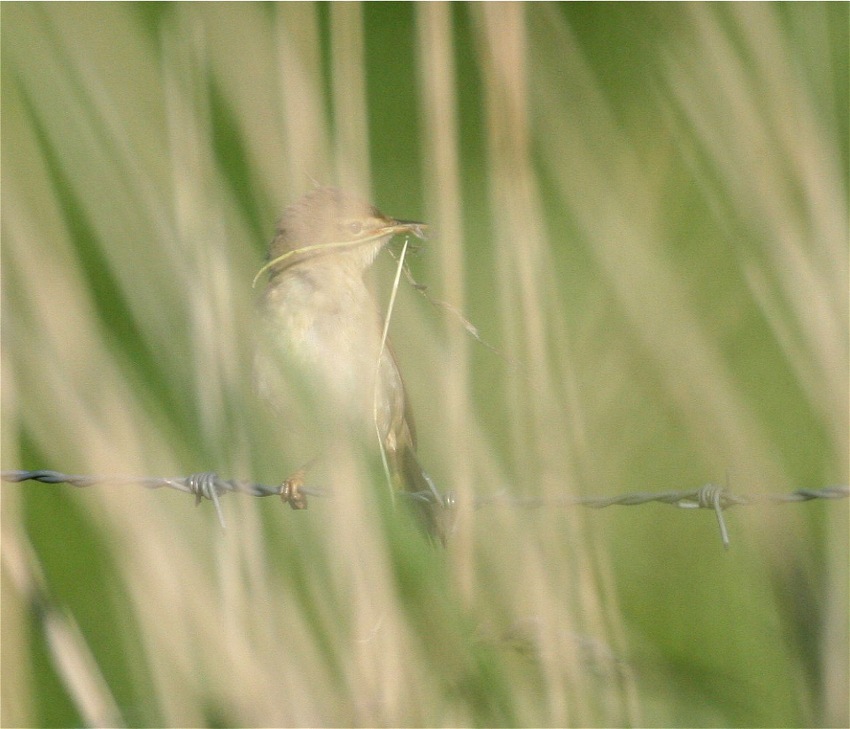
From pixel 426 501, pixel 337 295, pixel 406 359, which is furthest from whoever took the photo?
pixel 337 295

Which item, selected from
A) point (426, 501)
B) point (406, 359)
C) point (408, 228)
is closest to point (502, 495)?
point (426, 501)

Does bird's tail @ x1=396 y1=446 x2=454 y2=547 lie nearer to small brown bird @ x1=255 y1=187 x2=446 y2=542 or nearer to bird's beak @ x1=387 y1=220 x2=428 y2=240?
small brown bird @ x1=255 y1=187 x2=446 y2=542

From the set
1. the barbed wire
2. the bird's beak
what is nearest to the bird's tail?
the barbed wire

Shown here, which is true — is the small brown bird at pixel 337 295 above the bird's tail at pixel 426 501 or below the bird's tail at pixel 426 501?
above

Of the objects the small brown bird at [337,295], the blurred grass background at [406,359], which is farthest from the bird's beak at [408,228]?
the blurred grass background at [406,359]

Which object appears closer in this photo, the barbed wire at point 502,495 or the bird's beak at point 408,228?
the barbed wire at point 502,495

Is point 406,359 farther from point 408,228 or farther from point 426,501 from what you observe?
point 408,228

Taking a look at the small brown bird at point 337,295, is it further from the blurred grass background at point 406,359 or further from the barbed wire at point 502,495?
the barbed wire at point 502,495

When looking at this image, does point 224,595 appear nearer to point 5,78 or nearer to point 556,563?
point 556,563
